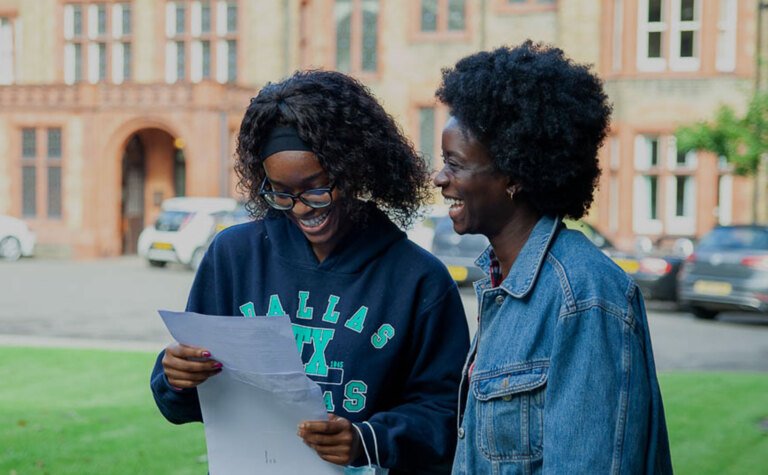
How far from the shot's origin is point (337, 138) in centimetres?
284

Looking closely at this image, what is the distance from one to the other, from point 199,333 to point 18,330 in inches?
472

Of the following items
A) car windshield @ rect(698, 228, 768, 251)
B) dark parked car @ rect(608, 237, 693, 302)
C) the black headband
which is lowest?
dark parked car @ rect(608, 237, 693, 302)

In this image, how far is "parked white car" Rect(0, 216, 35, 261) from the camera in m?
30.1

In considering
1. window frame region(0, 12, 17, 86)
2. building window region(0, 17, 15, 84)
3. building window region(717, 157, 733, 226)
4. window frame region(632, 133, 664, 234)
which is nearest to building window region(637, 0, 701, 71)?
window frame region(632, 133, 664, 234)

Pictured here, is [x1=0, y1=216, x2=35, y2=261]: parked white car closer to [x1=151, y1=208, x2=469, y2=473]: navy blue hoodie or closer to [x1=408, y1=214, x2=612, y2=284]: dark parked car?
[x1=408, y1=214, x2=612, y2=284]: dark parked car

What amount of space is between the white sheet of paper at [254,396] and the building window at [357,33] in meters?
29.5

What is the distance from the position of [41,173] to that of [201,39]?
6.41 m

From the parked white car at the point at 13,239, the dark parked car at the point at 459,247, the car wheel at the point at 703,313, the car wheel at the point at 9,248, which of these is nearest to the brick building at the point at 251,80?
the parked white car at the point at 13,239

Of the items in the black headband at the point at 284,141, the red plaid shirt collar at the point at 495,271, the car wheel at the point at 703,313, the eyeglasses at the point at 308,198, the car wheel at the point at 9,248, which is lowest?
the car wheel at the point at 9,248

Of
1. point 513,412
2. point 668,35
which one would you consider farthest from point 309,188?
point 668,35

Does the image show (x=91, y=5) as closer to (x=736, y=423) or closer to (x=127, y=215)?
(x=127, y=215)

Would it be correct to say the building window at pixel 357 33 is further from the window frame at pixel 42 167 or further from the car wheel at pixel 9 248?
the car wheel at pixel 9 248

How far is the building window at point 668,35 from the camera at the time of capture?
90.2 feet

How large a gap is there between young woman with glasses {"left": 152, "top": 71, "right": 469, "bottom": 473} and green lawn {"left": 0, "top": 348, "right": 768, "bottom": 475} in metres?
3.46
